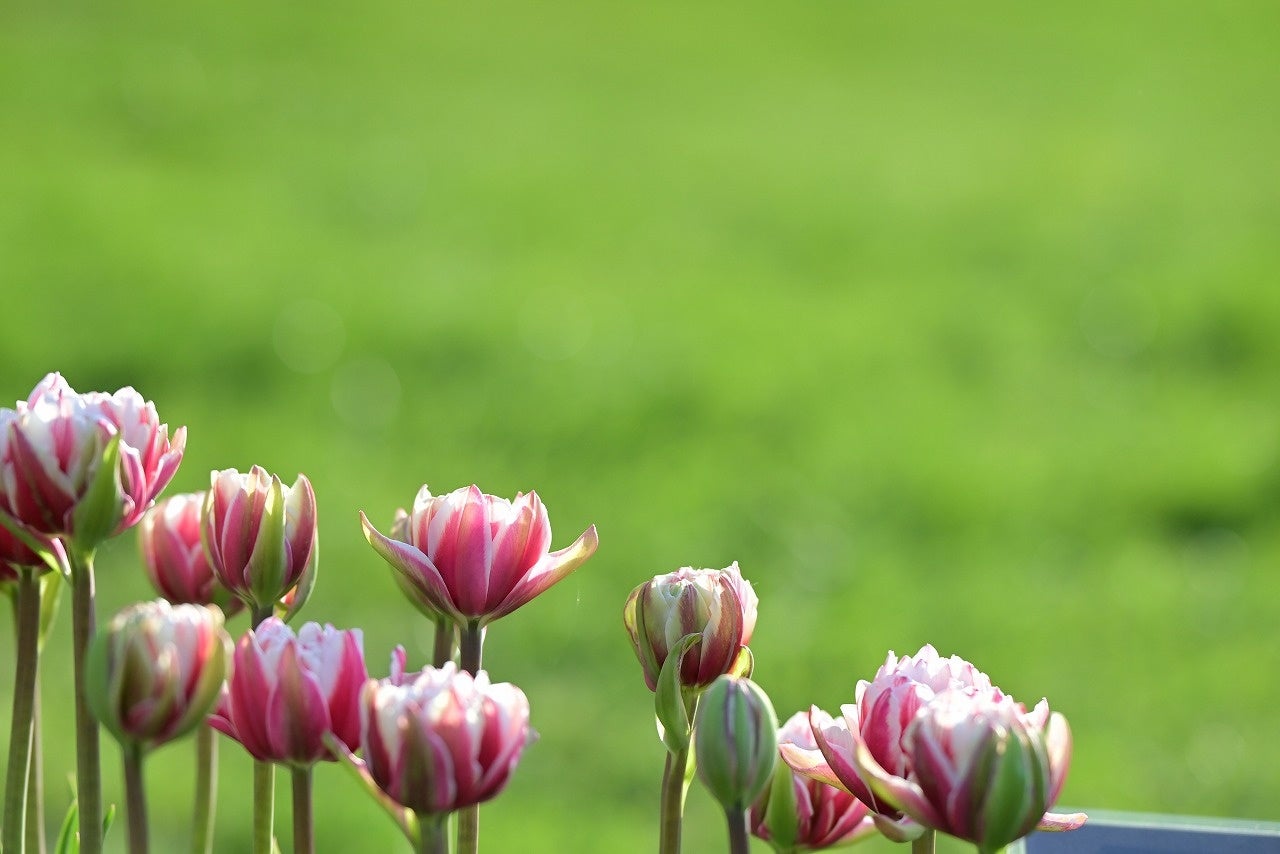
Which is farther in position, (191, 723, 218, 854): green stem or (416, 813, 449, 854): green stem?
(191, 723, 218, 854): green stem

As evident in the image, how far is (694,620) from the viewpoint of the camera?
0.47 metres

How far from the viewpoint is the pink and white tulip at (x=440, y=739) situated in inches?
15.4

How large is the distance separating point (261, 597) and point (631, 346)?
264cm

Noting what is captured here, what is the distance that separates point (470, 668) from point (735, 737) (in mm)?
104

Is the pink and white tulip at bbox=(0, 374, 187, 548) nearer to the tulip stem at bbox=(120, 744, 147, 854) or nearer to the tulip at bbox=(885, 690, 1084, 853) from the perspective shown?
the tulip stem at bbox=(120, 744, 147, 854)

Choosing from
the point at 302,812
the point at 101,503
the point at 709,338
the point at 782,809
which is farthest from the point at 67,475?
the point at 709,338

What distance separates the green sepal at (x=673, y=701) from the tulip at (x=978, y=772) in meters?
0.07

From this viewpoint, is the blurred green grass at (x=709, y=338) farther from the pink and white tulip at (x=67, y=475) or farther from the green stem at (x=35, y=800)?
the pink and white tulip at (x=67, y=475)

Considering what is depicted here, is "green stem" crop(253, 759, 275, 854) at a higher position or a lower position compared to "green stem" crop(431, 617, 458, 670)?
lower

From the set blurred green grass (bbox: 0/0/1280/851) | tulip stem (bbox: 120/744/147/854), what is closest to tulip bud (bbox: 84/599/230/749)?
tulip stem (bbox: 120/744/147/854)

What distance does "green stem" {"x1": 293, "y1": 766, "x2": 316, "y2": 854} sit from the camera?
0.45m

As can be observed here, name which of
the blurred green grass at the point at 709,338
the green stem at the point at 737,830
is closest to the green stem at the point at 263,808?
the green stem at the point at 737,830

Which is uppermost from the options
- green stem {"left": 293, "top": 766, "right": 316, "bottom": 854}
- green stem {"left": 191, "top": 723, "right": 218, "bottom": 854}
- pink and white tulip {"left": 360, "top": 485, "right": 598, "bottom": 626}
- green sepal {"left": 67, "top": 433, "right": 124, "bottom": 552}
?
green sepal {"left": 67, "top": 433, "right": 124, "bottom": 552}

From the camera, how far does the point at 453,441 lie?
267cm
